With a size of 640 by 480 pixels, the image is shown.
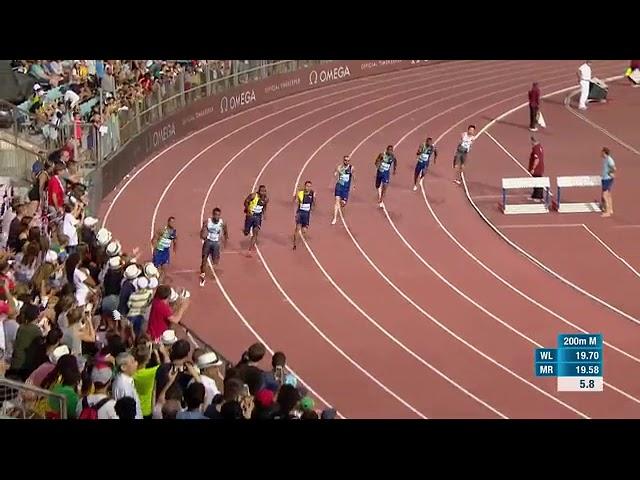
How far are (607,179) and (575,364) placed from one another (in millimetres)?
7506

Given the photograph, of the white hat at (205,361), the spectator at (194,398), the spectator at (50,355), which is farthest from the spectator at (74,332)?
the spectator at (194,398)

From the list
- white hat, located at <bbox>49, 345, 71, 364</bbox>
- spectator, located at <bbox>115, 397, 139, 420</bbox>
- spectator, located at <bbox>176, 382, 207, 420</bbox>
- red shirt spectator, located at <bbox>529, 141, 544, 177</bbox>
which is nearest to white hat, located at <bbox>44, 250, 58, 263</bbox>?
white hat, located at <bbox>49, 345, 71, 364</bbox>

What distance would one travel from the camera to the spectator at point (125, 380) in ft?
34.4

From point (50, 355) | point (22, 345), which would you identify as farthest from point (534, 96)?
point (50, 355)

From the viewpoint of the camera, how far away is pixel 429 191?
23969 mm

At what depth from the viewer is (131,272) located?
13.9m

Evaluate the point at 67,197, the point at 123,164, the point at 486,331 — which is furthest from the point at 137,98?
the point at 486,331

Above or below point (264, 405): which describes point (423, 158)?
above

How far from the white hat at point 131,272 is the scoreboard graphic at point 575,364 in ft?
18.3

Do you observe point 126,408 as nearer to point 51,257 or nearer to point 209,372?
point 209,372

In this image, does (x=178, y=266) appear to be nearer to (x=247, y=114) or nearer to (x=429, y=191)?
(x=429, y=191)

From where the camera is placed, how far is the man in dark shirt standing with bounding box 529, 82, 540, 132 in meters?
28.3

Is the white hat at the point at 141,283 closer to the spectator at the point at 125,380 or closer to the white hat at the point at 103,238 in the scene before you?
the white hat at the point at 103,238
